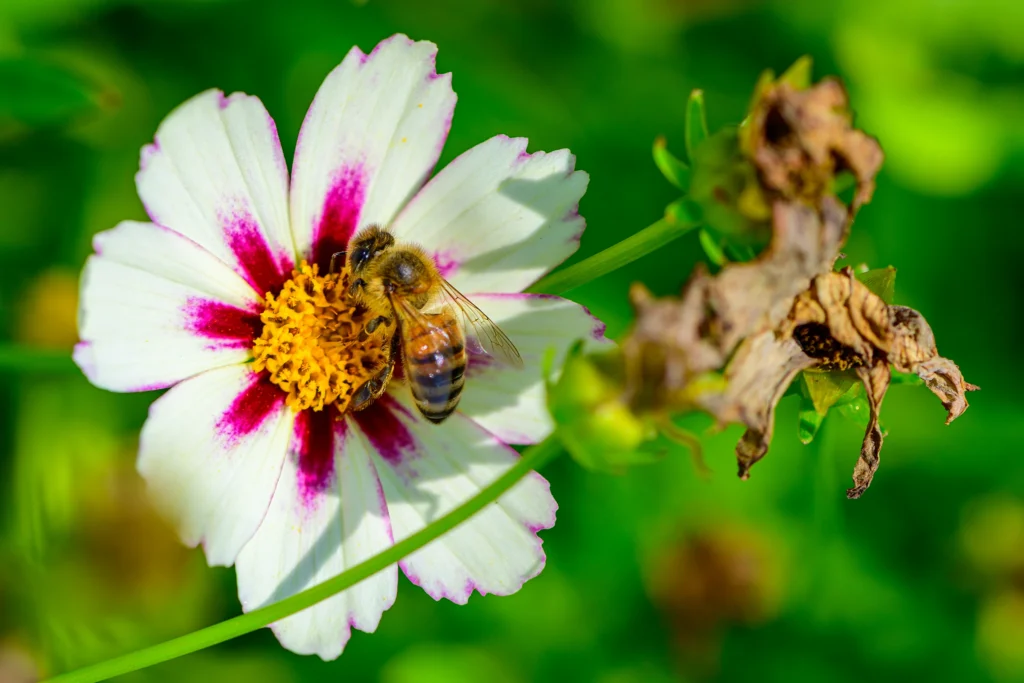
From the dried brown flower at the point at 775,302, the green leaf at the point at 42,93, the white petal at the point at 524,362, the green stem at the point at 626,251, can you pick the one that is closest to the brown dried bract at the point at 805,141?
the dried brown flower at the point at 775,302

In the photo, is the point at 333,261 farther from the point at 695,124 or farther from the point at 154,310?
the point at 695,124

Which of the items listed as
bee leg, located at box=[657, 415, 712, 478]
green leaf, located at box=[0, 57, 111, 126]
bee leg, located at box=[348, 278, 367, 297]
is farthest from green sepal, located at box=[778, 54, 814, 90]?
green leaf, located at box=[0, 57, 111, 126]

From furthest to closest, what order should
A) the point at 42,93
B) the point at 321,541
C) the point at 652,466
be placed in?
the point at 652,466, the point at 42,93, the point at 321,541

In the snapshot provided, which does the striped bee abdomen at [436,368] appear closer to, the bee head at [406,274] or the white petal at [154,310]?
the bee head at [406,274]

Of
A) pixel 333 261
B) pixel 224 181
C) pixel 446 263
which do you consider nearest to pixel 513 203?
pixel 446 263

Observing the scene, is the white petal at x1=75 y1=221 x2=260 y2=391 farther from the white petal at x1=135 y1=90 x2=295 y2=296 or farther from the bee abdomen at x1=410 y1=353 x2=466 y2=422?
the bee abdomen at x1=410 y1=353 x2=466 y2=422

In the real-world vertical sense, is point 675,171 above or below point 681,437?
above

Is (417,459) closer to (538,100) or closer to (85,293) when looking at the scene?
(85,293)
